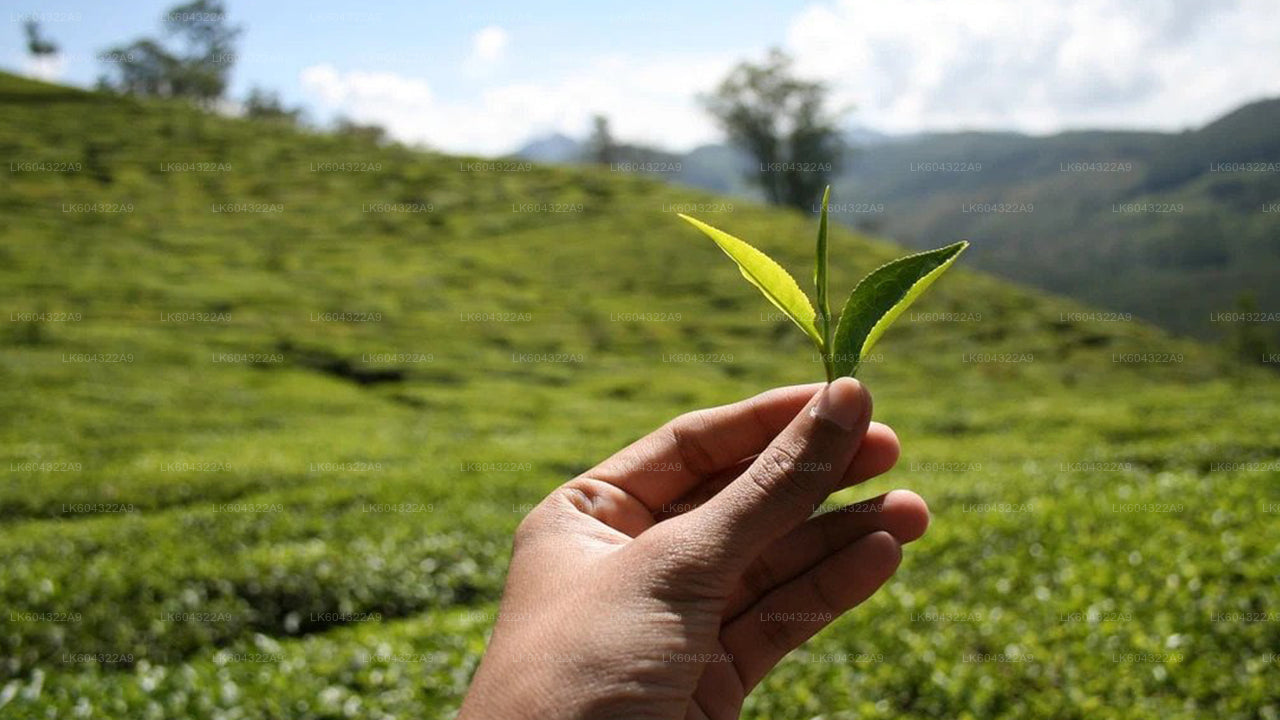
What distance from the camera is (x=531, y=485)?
44.9 feet

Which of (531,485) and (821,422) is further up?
(821,422)

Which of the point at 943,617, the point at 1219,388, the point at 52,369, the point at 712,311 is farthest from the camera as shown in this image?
the point at 712,311

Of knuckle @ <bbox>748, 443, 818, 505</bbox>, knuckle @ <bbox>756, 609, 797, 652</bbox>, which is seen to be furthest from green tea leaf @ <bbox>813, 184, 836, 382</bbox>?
knuckle @ <bbox>756, 609, 797, 652</bbox>

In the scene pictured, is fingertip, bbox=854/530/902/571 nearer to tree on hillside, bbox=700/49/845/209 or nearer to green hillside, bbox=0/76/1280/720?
green hillside, bbox=0/76/1280/720

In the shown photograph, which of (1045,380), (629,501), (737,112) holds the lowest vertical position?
(1045,380)

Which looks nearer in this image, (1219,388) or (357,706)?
(357,706)

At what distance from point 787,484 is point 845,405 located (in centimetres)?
22

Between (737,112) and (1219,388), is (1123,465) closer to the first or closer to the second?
(1219,388)

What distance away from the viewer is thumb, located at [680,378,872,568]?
207 centimetres

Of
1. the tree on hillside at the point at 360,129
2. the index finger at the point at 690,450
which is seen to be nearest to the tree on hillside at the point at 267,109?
the tree on hillside at the point at 360,129

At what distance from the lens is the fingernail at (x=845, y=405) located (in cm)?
206

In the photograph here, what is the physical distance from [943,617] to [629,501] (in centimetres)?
542

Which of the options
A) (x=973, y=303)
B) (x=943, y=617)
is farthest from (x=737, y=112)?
(x=943, y=617)

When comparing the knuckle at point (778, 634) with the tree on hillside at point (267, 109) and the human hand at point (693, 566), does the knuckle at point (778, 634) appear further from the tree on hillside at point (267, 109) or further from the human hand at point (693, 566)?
the tree on hillside at point (267, 109)
